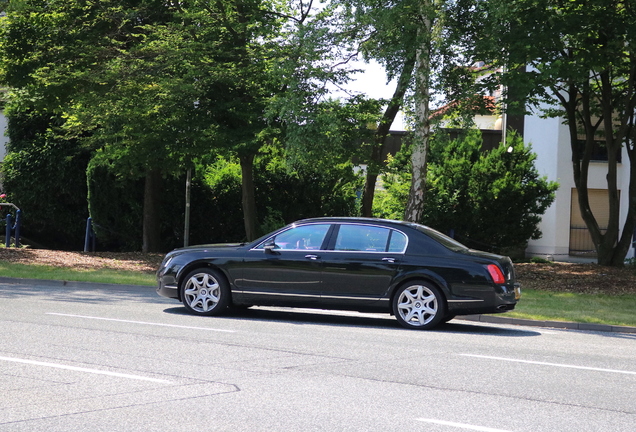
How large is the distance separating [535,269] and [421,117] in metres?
6.06

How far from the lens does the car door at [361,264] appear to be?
11867mm

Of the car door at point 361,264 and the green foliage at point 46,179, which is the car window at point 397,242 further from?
the green foliage at point 46,179

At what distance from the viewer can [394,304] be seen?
11852 mm

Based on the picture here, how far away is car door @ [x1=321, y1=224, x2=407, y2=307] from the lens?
1187 centimetres

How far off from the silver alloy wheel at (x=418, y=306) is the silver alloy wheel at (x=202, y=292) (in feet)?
8.88

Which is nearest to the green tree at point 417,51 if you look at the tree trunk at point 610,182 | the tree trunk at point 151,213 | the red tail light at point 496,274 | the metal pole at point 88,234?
the tree trunk at point 610,182

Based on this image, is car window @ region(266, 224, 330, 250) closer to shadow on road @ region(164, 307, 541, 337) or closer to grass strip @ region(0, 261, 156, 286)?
shadow on road @ region(164, 307, 541, 337)

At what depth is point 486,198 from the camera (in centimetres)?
2850

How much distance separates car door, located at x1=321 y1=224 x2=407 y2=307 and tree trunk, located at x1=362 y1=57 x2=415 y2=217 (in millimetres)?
7681

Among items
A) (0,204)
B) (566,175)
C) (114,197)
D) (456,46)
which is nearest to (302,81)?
(456,46)

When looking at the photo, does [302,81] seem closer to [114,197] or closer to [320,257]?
[320,257]

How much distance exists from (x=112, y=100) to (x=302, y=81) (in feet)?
16.9

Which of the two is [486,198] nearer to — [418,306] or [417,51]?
[417,51]

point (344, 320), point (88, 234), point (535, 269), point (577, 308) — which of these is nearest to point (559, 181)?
point (535, 269)
